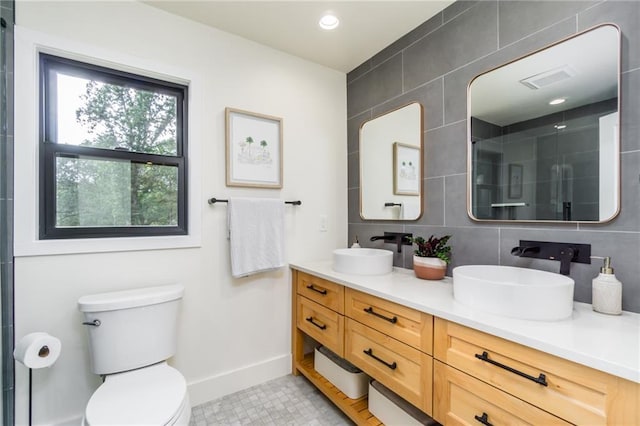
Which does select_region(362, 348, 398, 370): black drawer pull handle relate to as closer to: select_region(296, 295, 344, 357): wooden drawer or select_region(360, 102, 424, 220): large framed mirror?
select_region(296, 295, 344, 357): wooden drawer

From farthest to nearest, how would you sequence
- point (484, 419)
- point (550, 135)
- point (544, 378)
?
1. point (550, 135)
2. point (484, 419)
3. point (544, 378)

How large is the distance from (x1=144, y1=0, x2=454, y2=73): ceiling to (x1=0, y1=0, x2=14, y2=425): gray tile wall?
2.33 feet

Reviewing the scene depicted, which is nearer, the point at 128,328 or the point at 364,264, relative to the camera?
the point at 128,328

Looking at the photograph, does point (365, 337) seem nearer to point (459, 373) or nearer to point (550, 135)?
point (459, 373)

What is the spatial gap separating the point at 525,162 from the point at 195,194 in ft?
5.91

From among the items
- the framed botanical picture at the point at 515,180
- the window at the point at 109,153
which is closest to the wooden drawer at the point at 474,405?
the framed botanical picture at the point at 515,180

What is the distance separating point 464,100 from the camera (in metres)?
1.62

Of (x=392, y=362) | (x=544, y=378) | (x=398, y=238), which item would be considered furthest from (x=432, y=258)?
(x=544, y=378)

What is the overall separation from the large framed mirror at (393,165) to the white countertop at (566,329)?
71 centimetres

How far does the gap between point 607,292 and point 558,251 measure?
9.3 inches

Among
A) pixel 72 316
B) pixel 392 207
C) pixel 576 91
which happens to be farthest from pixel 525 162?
pixel 72 316

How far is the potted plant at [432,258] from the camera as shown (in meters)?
1.62

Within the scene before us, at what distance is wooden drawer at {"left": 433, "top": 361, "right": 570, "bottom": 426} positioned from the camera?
0.89 meters

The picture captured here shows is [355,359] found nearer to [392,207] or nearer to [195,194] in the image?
[392,207]
